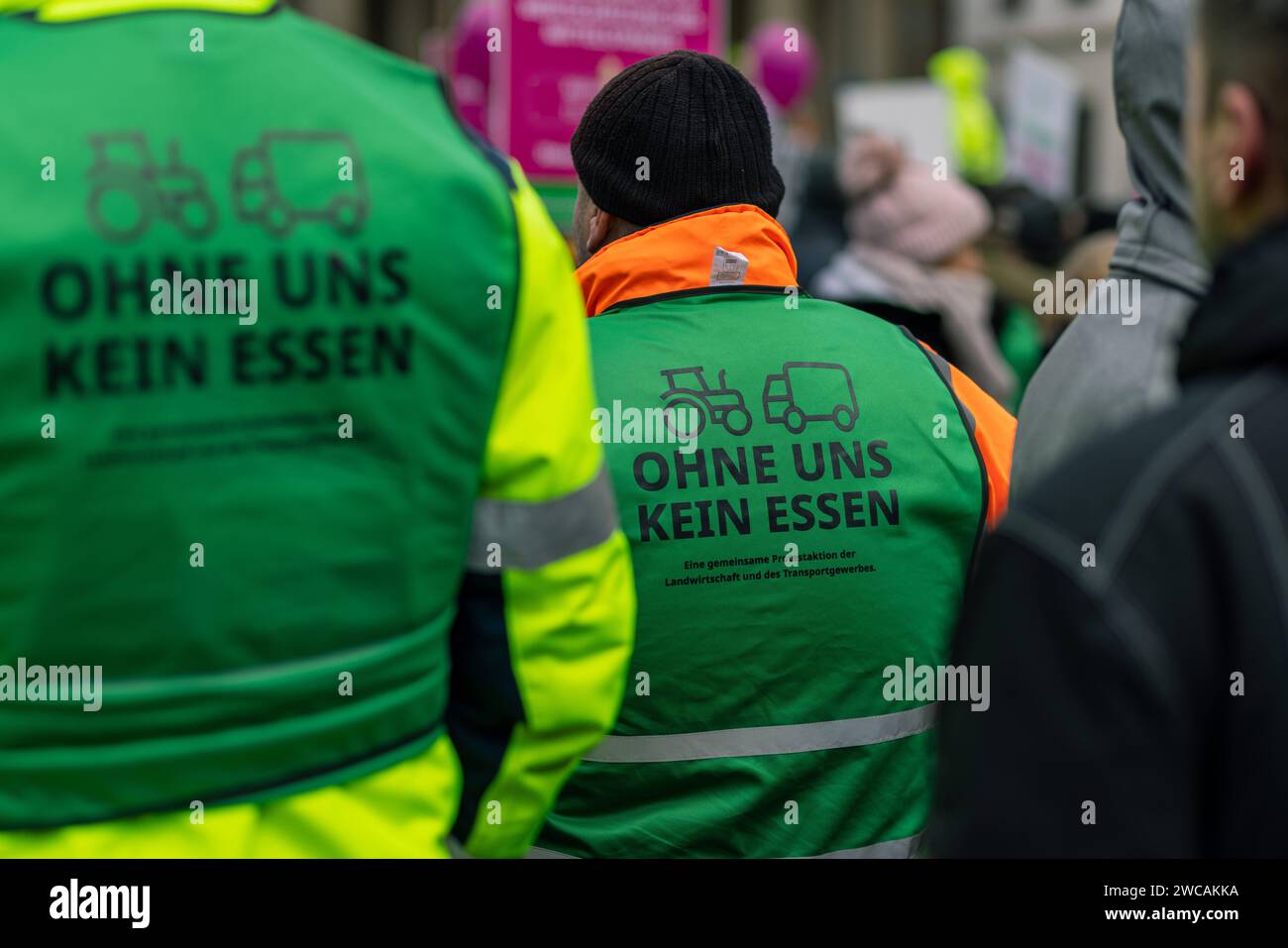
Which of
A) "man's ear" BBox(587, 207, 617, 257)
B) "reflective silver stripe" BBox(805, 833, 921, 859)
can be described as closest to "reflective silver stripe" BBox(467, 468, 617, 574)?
"reflective silver stripe" BBox(805, 833, 921, 859)

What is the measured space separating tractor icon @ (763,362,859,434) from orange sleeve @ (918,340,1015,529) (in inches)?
9.5

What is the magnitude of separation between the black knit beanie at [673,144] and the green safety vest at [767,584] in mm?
288

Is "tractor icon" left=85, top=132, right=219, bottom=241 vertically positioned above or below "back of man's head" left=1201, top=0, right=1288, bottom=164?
below

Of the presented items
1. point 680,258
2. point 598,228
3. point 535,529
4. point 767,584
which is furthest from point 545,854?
point 598,228

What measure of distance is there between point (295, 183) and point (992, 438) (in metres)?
1.48

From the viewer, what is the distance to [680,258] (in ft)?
8.98

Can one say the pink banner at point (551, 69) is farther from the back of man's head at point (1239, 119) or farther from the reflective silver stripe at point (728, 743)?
the back of man's head at point (1239, 119)

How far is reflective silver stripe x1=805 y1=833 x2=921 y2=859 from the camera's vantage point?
2633mm

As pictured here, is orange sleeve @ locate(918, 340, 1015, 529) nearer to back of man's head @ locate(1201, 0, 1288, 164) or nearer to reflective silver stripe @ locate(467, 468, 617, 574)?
reflective silver stripe @ locate(467, 468, 617, 574)

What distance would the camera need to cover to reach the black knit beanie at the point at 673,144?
285cm

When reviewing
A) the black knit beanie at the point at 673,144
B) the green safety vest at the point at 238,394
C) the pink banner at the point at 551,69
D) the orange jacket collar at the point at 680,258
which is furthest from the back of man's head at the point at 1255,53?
the pink banner at the point at 551,69

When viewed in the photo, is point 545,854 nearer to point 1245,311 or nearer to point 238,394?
point 238,394
